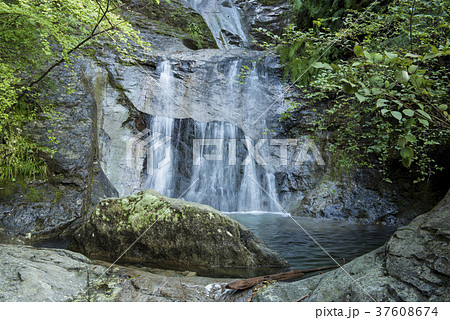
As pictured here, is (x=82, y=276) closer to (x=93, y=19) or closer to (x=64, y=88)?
(x=93, y=19)

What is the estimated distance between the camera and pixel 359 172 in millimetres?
8289

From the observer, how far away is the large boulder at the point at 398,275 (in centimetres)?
204

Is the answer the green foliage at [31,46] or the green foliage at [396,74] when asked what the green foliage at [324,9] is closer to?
the green foliage at [396,74]

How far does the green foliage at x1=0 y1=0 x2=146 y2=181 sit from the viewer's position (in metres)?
4.52

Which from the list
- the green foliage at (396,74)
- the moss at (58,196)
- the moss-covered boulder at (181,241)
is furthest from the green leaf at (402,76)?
the moss at (58,196)

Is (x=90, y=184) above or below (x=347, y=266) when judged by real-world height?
above

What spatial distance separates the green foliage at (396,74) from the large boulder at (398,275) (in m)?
0.70

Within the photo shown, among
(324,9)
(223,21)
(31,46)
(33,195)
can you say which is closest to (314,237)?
(33,195)

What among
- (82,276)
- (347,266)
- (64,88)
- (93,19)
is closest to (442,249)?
(347,266)

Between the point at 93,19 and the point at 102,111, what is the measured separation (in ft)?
16.8

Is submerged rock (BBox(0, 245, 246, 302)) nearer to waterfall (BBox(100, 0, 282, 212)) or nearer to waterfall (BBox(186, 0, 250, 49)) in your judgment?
waterfall (BBox(100, 0, 282, 212))

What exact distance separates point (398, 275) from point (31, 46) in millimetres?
6642

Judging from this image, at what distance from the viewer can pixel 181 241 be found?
390 cm

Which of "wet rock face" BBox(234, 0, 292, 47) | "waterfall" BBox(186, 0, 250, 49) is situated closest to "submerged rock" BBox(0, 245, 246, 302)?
"waterfall" BBox(186, 0, 250, 49)
